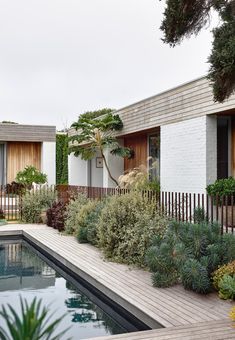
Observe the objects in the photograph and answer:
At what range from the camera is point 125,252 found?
25.0ft

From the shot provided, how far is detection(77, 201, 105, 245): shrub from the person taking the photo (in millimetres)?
9266

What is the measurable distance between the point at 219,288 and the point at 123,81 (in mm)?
25863

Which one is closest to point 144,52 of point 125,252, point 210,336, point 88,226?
point 88,226

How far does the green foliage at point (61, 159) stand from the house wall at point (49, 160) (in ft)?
2.44

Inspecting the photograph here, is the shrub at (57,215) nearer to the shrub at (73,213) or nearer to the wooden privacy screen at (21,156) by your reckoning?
the shrub at (73,213)


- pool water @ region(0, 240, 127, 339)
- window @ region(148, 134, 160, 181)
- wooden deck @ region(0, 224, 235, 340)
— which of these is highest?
window @ region(148, 134, 160, 181)

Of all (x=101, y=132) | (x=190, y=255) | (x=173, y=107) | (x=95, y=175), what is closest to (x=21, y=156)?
(x=95, y=175)

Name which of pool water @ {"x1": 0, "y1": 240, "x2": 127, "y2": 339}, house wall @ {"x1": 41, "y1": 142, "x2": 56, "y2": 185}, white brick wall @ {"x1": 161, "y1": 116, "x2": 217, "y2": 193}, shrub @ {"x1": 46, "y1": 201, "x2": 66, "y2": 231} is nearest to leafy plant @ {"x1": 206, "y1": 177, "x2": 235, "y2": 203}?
white brick wall @ {"x1": 161, "y1": 116, "x2": 217, "y2": 193}

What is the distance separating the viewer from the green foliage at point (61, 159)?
22.4 metres

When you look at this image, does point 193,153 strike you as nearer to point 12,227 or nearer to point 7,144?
point 12,227

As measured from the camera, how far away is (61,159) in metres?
22.7

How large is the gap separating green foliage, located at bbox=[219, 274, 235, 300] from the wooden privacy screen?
1735 cm

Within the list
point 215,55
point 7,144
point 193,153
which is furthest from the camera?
point 7,144

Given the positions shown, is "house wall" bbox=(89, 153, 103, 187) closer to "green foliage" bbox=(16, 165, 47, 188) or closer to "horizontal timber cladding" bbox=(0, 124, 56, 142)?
"horizontal timber cladding" bbox=(0, 124, 56, 142)
